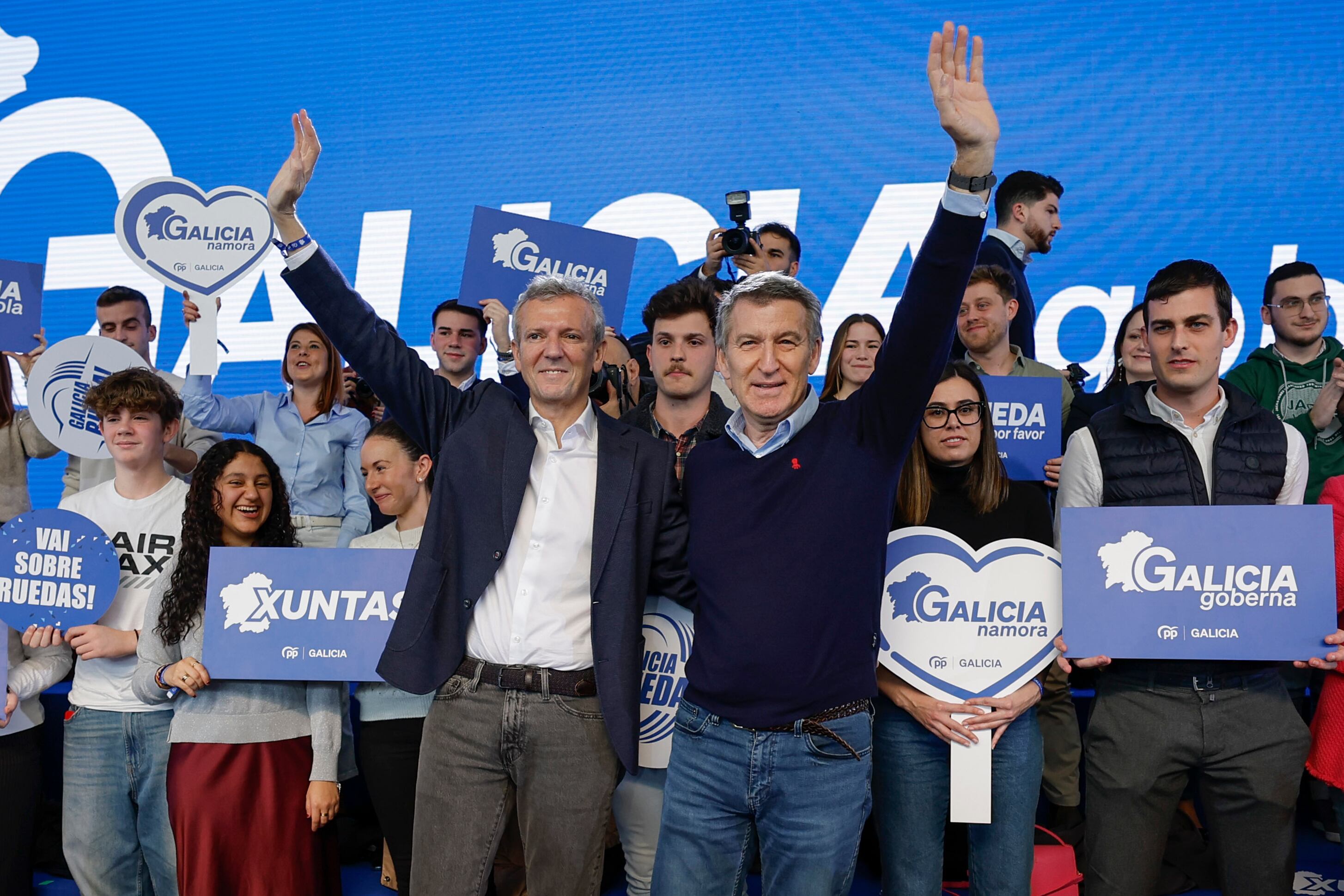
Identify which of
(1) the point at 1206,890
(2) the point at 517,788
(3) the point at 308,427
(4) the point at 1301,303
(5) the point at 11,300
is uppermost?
(4) the point at 1301,303

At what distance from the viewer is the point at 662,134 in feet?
17.7

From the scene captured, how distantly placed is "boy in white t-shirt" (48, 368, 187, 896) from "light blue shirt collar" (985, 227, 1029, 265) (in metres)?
3.00

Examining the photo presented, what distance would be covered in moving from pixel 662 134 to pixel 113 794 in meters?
3.95

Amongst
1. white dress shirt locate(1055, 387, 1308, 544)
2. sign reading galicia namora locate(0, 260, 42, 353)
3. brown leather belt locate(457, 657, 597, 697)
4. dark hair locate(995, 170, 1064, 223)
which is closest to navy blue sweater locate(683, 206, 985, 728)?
brown leather belt locate(457, 657, 597, 697)

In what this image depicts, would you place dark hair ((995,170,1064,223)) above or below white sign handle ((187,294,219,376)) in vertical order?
above

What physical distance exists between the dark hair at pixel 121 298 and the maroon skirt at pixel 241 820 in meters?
2.23

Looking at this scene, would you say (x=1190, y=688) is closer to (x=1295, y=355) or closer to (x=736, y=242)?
(x=1295, y=355)

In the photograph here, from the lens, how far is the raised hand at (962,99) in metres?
1.67

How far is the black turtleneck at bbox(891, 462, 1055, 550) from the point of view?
85.7 inches

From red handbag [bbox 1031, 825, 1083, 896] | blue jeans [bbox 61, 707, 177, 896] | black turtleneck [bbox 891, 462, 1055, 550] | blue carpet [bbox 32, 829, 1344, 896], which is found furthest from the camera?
blue carpet [bbox 32, 829, 1344, 896]

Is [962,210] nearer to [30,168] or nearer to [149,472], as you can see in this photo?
[149,472]

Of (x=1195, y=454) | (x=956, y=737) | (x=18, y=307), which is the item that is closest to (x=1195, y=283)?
(x=1195, y=454)

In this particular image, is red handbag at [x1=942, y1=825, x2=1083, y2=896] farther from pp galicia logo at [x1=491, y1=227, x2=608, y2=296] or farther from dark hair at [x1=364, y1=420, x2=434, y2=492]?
pp galicia logo at [x1=491, y1=227, x2=608, y2=296]

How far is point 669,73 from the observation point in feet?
17.6
